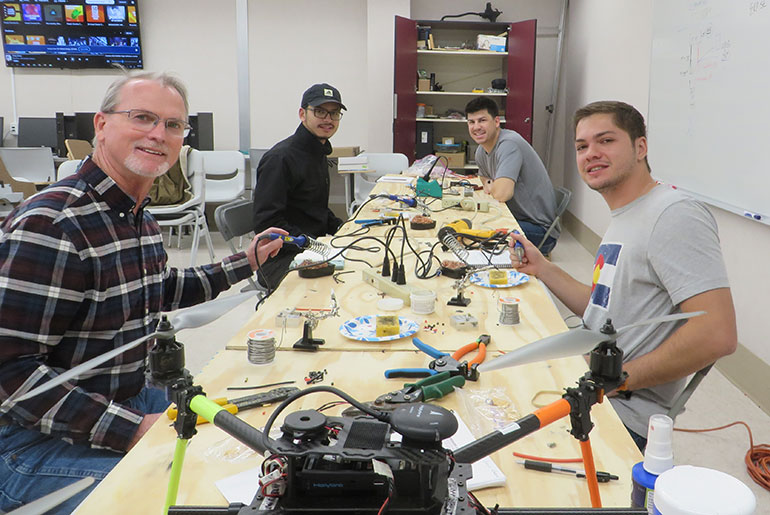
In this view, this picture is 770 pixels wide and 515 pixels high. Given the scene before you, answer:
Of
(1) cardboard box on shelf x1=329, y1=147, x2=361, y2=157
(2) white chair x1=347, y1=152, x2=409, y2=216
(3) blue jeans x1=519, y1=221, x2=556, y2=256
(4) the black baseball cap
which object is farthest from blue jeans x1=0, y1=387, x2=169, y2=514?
(1) cardboard box on shelf x1=329, y1=147, x2=361, y2=157

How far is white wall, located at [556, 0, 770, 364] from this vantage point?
2.63 metres

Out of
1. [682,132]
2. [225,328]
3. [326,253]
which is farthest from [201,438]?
[682,132]

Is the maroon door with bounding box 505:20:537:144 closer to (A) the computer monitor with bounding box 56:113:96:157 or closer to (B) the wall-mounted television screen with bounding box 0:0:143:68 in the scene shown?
(B) the wall-mounted television screen with bounding box 0:0:143:68

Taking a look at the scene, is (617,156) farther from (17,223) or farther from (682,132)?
(682,132)

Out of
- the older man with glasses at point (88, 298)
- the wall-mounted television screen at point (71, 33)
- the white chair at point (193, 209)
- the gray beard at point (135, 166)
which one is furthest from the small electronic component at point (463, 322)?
the wall-mounted television screen at point (71, 33)

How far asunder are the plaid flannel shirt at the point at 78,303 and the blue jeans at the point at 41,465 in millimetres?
50

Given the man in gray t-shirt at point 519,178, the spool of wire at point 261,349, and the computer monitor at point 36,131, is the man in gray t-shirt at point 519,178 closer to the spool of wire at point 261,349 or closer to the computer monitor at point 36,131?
the spool of wire at point 261,349

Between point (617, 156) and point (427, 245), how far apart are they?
3.32ft

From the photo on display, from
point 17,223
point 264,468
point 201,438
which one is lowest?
point 201,438

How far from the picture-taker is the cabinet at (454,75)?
608 centimetres

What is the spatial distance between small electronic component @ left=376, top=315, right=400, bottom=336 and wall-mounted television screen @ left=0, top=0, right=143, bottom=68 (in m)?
6.20

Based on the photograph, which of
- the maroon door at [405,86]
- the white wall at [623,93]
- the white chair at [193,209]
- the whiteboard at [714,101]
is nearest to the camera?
the whiteboard at [714,101]

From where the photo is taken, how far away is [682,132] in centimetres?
330

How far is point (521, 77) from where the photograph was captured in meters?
6.09
